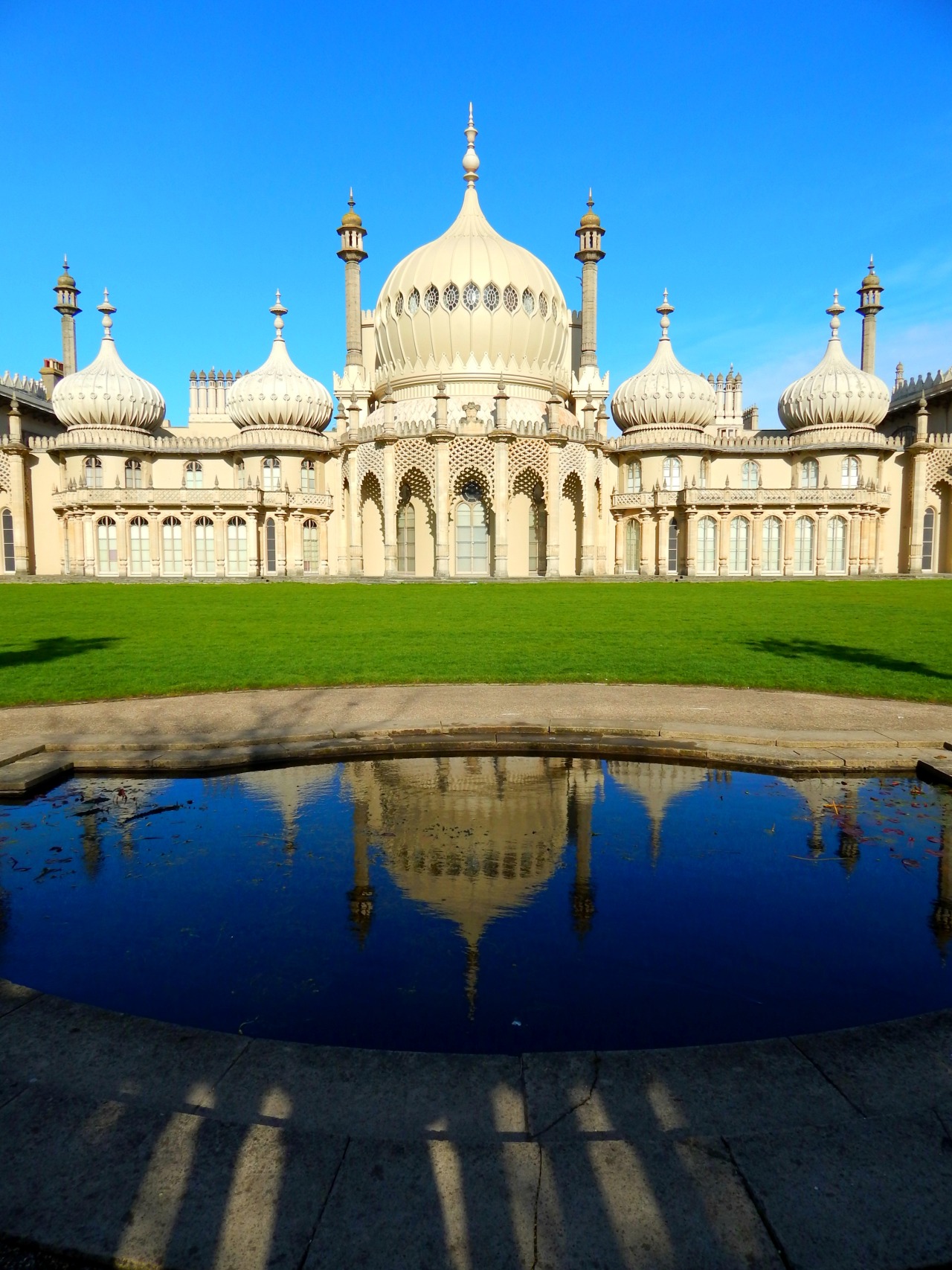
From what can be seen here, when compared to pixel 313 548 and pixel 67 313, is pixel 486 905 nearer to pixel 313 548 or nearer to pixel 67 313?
pixel 313 548

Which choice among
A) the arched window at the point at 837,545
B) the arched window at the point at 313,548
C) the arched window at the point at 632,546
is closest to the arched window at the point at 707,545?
the arched window at the point at 632,546

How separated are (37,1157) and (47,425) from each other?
180 feet

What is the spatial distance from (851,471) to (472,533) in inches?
853

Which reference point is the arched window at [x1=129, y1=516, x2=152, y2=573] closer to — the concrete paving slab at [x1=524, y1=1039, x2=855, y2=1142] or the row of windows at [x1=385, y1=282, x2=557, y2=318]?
the row of windows at [x1=385, y1=282, x2=557, y2=318]

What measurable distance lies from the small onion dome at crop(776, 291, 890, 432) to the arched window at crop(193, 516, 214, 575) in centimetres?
3234

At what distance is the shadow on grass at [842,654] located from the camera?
38.8 feet

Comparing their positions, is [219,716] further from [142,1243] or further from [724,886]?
[142,1243]

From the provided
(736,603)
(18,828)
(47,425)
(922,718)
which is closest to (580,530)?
A: (736,603)

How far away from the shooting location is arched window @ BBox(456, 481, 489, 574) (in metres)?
41.2

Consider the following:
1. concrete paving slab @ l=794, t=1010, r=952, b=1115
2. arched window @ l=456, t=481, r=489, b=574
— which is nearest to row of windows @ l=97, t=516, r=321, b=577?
arched window @ l=456, t=481, r=489, b=574

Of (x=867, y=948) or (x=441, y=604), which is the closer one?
(x=867, y=948)

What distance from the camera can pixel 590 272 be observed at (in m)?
47.7

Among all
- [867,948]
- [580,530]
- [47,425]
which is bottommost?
[867,948]

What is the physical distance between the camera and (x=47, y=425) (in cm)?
4959
